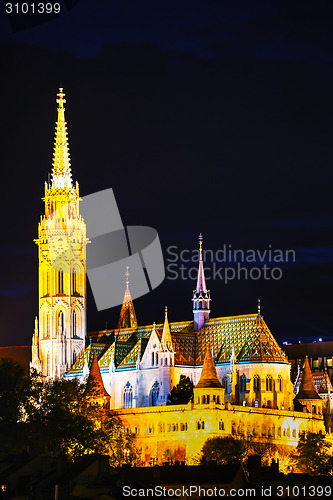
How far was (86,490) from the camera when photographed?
466ft

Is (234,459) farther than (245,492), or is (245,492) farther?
(234,459)

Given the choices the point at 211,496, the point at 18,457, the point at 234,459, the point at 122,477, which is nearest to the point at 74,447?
the point at 234,459

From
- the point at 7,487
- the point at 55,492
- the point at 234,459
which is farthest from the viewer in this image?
the point at 234,459

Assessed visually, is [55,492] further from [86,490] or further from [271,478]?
[271,478]

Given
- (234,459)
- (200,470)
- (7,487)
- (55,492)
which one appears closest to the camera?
(55,492)

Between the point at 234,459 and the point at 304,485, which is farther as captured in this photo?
the point at 234,459

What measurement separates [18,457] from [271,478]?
81.9ft

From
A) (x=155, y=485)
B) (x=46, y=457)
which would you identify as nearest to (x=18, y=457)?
(x=46, y=457)

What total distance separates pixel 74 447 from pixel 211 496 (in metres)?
61.8

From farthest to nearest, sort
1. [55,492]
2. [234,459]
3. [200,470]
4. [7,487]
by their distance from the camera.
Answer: [234,459]
[200,470]
[7,487]
[55,492]

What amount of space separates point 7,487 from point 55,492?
10341mm

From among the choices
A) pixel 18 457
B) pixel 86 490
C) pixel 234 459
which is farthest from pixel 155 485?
pixel 234 459

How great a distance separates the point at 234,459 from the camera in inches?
7864

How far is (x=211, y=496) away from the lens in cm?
13950
